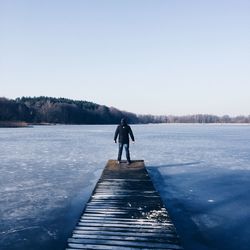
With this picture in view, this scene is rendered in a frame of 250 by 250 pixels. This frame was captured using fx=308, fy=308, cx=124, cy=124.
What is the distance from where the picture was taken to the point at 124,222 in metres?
6.16

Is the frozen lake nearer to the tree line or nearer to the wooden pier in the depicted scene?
the wooden pier

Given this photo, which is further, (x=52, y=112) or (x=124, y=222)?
(x=52, y=112)

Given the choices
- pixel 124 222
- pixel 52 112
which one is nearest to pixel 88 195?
pixel 124 222

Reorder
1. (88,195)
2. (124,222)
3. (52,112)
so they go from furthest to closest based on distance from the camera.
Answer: (52,112)
(88,195)
(124,222)

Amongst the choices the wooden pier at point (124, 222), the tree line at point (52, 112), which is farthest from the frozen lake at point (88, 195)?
the tree line at point (52, 112)

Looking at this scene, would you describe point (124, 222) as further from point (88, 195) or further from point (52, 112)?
point (52, 112)

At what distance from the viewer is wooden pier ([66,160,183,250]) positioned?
16.9ft

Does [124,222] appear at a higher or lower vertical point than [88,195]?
higher

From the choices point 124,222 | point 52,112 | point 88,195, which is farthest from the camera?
point 52,112

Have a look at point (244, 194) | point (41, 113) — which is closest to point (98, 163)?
point (244, 194)

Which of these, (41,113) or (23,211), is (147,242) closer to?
(23,211)

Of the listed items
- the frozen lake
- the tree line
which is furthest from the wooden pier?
the tree line

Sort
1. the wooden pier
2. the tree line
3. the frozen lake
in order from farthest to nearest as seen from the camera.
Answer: the tree line
the frozen lake
the wooden pier

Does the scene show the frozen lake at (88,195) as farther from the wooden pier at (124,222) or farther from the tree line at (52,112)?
the tree line at (52,112)
